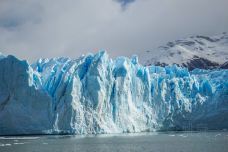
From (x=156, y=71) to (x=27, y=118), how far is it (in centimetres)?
2156

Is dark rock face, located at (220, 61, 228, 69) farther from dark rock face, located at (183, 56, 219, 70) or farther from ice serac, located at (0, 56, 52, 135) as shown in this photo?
ice serac, located at (0, 56, 52, 135)

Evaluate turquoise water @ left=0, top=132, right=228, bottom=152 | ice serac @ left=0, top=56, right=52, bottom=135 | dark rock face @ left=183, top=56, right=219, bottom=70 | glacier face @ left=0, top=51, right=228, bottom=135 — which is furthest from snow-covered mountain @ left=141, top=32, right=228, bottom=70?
turquoise water @ left=0, top=132, right=228, bottom=152

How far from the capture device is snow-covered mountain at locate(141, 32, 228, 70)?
10156 cm

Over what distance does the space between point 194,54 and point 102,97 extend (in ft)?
237

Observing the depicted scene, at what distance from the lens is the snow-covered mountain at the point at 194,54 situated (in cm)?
10156

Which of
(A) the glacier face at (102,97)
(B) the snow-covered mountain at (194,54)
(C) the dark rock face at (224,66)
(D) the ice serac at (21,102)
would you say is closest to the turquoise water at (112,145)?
(D) the ice serac at (21,102)

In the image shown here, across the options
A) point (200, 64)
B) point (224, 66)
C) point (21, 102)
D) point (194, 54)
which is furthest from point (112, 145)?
point (194, 54)

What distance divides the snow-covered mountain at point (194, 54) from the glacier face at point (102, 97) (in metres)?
45.6

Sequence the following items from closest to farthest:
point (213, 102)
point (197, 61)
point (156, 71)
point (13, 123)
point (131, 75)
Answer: point (13, 123)
point (131, 75)
point (213, 102)
point (156, 71)
point (197, 61)

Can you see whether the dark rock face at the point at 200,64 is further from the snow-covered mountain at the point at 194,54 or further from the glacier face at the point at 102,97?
the glacier face at the point at 102,97

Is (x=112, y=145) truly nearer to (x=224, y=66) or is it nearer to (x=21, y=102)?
(x=21, y=102)

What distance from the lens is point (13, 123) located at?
38.2m

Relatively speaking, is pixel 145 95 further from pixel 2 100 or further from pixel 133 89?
pixel 2 100

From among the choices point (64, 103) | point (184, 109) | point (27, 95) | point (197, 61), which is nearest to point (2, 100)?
point (27, 95)
